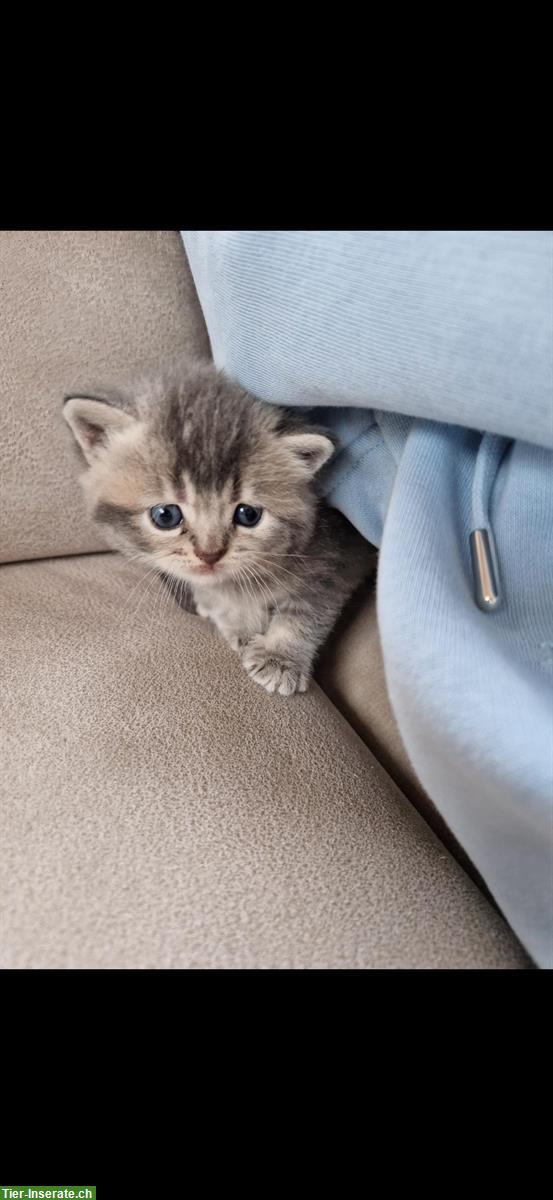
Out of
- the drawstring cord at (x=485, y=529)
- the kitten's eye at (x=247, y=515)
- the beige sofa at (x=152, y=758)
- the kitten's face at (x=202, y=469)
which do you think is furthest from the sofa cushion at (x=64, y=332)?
the drawstring cord at (x=485, y=529)

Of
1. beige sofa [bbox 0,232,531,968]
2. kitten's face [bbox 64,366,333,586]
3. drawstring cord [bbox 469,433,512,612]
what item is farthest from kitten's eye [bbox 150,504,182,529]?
drawstring cord [bbox 469,433,512,612]

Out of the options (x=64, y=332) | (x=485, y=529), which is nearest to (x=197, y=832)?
(x=485, y=529)

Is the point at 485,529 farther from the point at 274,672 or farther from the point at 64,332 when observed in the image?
the point at 64,332

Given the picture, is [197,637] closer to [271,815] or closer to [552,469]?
[271,815]

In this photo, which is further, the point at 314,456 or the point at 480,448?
the point at 314,456

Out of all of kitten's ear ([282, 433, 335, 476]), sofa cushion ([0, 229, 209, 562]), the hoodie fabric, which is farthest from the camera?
sofa cushion ([0, 229, 209, 562])

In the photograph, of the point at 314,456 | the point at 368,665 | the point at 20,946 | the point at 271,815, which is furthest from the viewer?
the point at 368,665

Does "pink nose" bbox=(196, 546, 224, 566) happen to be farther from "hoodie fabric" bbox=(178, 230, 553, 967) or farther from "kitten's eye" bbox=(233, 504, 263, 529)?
"hoodie fabric" bbox=(178, 230, 553, 967)
